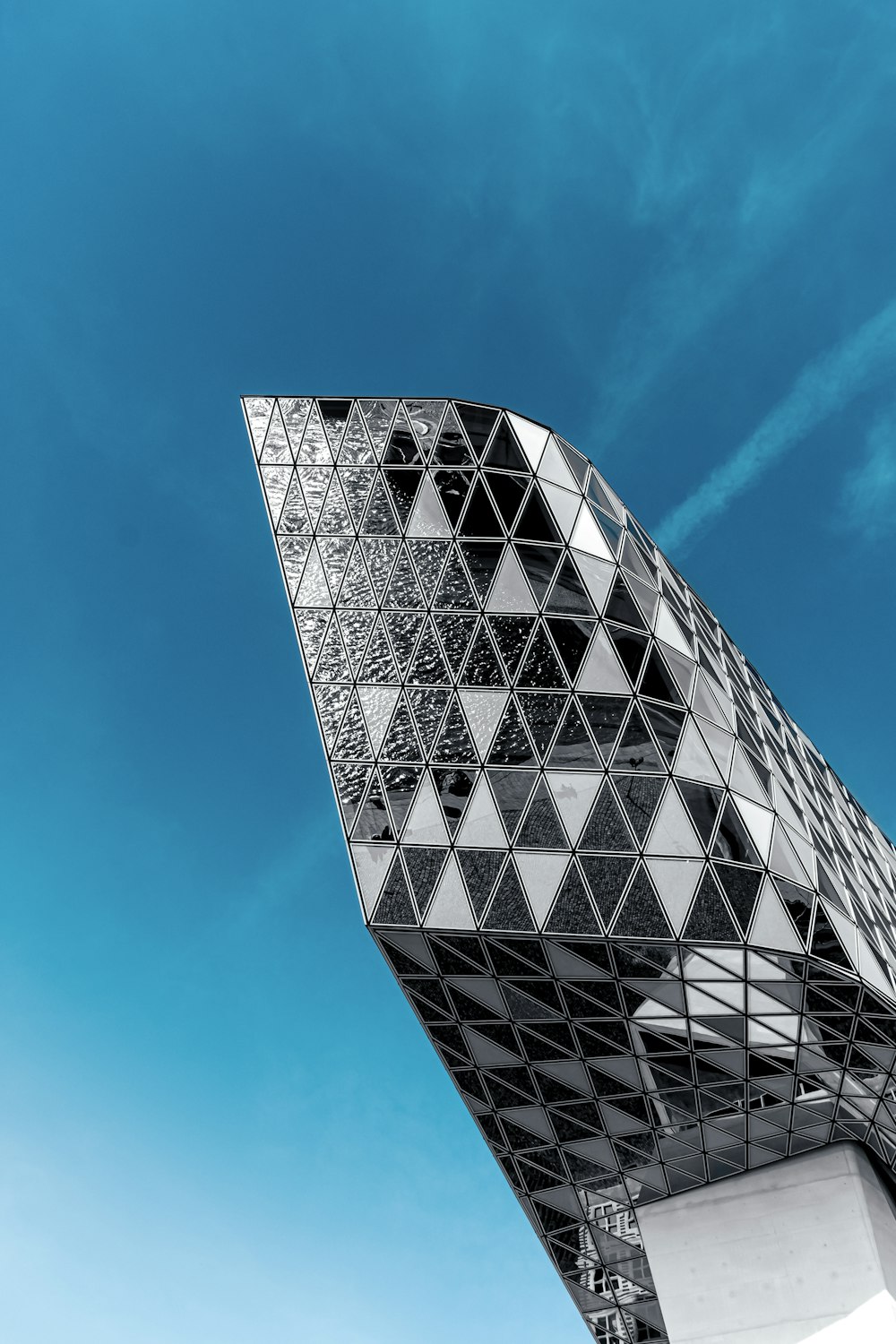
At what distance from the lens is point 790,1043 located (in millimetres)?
24562

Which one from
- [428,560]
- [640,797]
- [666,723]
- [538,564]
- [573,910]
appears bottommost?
[573,910]

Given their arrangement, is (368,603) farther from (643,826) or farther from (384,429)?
(643,826)

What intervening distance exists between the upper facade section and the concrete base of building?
20.9 ft

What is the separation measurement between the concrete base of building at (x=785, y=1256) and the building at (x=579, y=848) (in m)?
0.10

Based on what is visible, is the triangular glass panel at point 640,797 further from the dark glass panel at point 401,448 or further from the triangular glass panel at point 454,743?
the dark glass panel at point 401,448

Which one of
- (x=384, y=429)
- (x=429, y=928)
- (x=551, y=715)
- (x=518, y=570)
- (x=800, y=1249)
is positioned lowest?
(x=800, y=1249)

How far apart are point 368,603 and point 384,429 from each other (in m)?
5.06

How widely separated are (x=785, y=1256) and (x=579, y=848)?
40.2 ft

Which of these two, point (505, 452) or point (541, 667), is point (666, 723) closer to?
point (541, 667)

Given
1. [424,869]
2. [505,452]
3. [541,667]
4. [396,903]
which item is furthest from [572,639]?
[396,903]

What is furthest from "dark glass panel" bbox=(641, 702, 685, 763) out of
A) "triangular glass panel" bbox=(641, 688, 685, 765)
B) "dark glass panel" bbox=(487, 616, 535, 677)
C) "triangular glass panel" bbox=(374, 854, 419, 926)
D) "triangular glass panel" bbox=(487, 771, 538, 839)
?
"triangular glass panel" bbox=(374, 854, 419, 926)

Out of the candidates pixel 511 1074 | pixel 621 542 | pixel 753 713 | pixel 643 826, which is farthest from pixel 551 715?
pixel 511 1074

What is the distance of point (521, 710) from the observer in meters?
25.4

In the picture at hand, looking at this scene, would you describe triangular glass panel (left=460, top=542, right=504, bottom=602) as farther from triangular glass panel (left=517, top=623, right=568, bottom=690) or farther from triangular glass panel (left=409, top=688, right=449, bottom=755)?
triangular glass panel (left=409, top=688, right=449, bottom=755)
